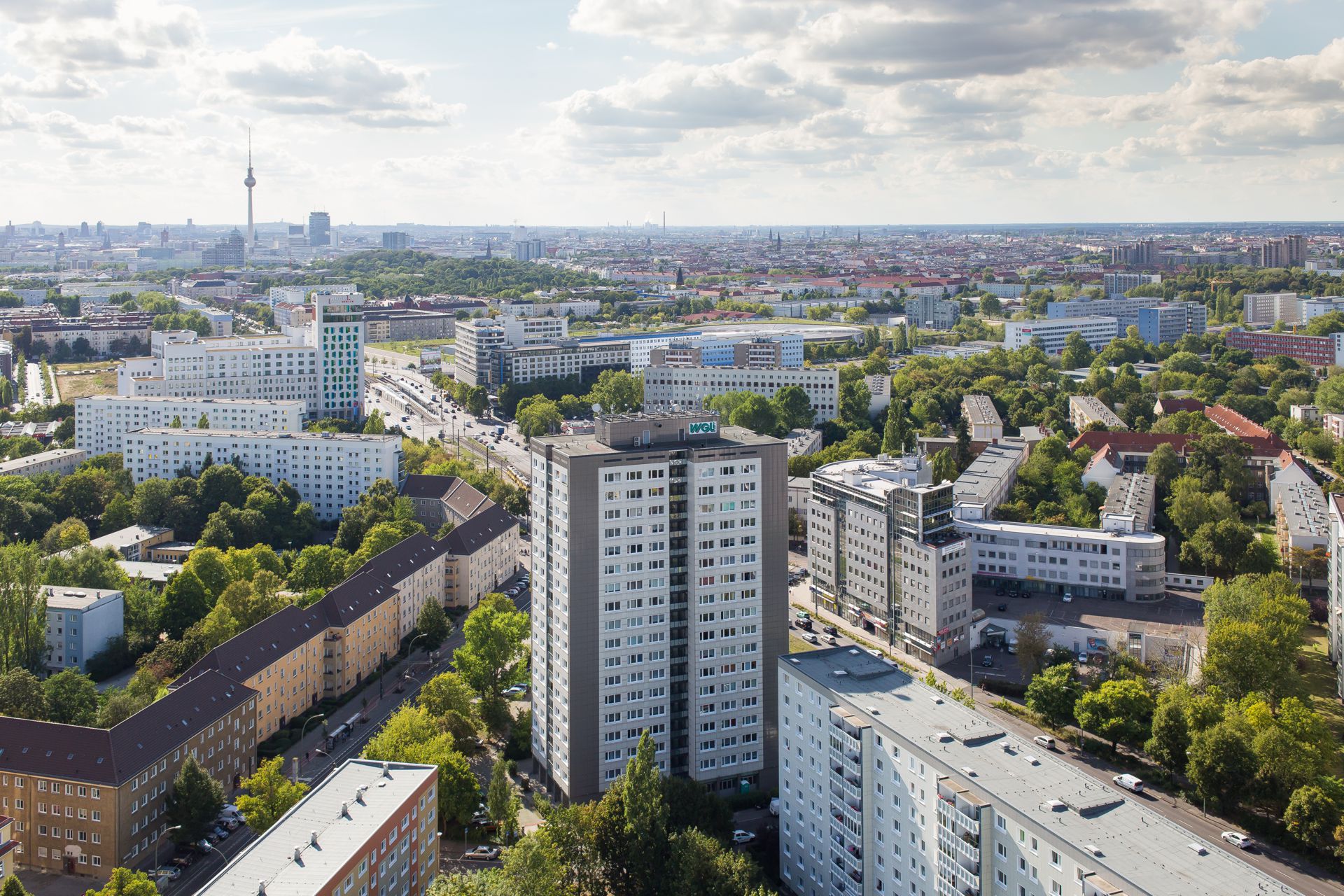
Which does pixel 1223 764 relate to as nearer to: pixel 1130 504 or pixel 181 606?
pixel 1130 504

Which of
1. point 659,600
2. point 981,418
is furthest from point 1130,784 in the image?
A: point 981,418

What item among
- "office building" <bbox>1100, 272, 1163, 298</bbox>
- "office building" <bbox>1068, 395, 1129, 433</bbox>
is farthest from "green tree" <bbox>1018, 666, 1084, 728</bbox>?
"office building" <bbox>1100, 272, 1163, 298</bbox>

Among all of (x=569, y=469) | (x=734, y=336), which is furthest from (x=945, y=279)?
(x=569, y=469)

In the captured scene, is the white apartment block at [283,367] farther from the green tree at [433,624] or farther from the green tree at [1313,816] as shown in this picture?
the green tree at [1313,816]

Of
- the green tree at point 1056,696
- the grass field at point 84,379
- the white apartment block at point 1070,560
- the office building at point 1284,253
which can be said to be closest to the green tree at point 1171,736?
the green tree at point 1056,696

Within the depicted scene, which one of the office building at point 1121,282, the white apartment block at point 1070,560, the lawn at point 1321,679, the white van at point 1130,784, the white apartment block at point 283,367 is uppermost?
the office building at point 1121,282

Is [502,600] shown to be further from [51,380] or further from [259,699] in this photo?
[51,380]

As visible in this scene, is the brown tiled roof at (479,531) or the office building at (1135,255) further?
the office building at (1135,255)
